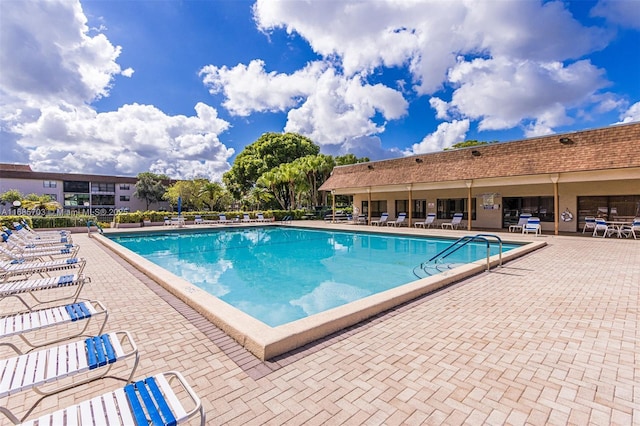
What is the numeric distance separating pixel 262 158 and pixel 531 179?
97.0 feet

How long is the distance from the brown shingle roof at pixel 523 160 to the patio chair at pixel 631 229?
2881 millimetres

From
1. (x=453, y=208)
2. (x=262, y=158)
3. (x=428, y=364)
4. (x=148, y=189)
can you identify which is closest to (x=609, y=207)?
(x=453, y=208)

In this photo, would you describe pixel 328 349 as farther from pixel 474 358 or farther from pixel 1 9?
pixel 1 9

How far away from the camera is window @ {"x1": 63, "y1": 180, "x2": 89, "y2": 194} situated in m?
48.2

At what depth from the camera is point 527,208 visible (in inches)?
711

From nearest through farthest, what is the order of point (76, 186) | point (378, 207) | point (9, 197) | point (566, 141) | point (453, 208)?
point (566, 141), point (453, 208), point (378, 207), point (9, 197), point (76, 186)

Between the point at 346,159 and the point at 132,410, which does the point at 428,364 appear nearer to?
the point at 132,410

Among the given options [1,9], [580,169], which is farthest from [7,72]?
[580,169]

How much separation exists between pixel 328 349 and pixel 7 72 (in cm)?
1626

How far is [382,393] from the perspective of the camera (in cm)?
267

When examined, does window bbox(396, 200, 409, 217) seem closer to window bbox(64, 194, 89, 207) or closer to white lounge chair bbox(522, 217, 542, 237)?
white lounge chair bbox(522, 217, 542, 237)

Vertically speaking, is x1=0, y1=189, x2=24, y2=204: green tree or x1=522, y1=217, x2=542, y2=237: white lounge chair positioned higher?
x1=0, y1=189, x2=24, y2=204: green tree

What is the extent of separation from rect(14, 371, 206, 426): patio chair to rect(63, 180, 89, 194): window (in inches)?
2361

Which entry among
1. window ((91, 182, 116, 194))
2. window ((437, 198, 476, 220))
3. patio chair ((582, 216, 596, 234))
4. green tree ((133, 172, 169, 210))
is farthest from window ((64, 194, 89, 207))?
patio chair ((582, 216, 596, 234))
